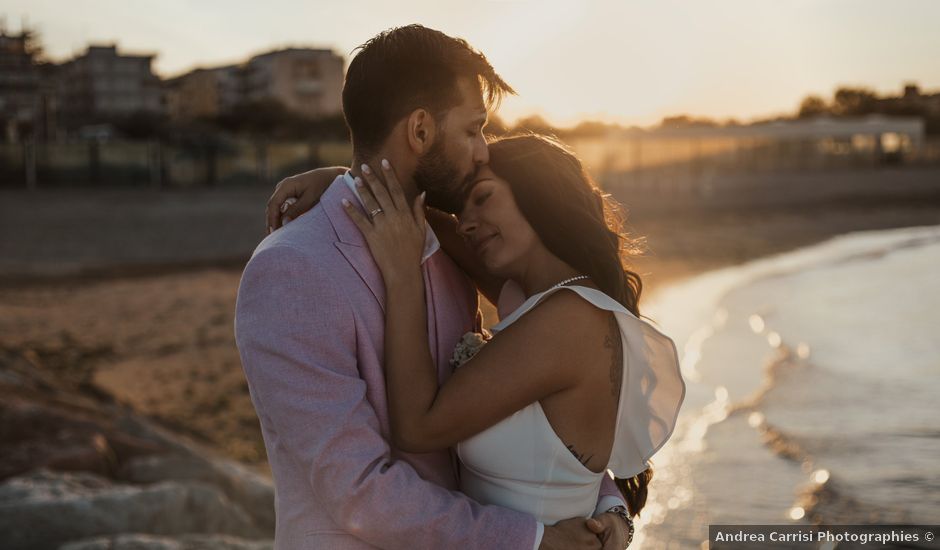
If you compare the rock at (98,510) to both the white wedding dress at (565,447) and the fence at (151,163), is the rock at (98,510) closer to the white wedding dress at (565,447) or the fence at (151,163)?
the white wedding dress at (565,447)

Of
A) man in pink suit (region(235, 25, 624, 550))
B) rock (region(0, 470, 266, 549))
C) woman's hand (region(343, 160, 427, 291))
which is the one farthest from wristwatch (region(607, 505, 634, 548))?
rock (region(0, 470, 266, 549))

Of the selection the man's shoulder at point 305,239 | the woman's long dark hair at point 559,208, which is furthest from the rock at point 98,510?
the woman's long dark hair at point 559,208

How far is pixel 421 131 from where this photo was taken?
210cm

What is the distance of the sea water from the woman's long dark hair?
486 mm

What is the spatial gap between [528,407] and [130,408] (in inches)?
271

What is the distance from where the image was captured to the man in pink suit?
6.01 ft

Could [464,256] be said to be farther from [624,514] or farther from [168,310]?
[168,310]

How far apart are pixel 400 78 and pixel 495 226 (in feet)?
1.49

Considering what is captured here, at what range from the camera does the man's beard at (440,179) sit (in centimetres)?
215

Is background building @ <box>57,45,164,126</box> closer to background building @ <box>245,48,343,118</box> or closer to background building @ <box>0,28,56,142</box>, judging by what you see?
background building @ <box>245,48,343,118</box>

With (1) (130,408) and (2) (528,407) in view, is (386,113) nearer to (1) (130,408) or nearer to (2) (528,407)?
(2) (528,407)

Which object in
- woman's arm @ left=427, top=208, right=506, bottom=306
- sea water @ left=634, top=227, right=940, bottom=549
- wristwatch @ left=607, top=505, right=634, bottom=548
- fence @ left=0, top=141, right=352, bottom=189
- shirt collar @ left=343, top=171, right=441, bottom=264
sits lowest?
fence @ left=0, top=141, right=352, bottom=189

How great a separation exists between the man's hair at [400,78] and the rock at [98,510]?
283cm

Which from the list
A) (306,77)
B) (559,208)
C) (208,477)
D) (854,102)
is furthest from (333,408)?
(854,102)
